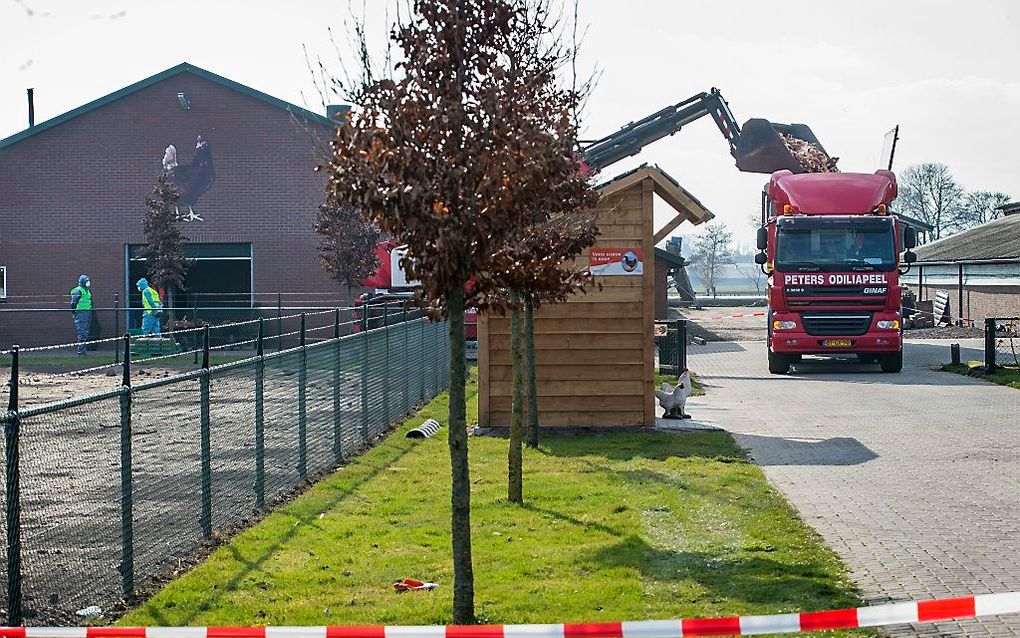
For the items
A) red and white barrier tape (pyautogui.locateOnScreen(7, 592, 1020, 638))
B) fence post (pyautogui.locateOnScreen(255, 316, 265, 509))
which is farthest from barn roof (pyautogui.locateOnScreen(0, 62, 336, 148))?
red and white barrier tape (pyautogui.locateOnScreen(7, 592, 1020, 638))

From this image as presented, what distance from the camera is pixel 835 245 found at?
27.8 metres

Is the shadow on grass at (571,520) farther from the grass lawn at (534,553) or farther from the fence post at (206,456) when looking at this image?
the fence post at (206,456)

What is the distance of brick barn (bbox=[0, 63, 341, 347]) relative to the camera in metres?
43.2

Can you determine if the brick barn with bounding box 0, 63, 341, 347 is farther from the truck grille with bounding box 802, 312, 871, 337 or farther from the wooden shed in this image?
the wooden shed

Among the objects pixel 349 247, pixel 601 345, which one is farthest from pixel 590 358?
pixel 349 247

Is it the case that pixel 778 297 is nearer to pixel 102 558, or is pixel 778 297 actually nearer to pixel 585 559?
pixel 585 559

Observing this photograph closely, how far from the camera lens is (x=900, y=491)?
41.4 ft

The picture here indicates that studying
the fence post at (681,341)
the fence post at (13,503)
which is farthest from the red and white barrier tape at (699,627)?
the fence post at (681,341)

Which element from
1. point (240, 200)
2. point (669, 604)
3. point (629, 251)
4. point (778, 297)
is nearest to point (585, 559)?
point (669, 604)

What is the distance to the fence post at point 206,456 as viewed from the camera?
33.7ft

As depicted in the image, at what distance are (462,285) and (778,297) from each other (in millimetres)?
21645

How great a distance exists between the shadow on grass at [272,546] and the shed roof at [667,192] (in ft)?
15.1

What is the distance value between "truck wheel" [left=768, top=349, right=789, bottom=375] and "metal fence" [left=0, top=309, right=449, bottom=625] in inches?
621

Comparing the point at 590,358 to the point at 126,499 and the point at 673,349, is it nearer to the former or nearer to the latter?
the point at 126,499
